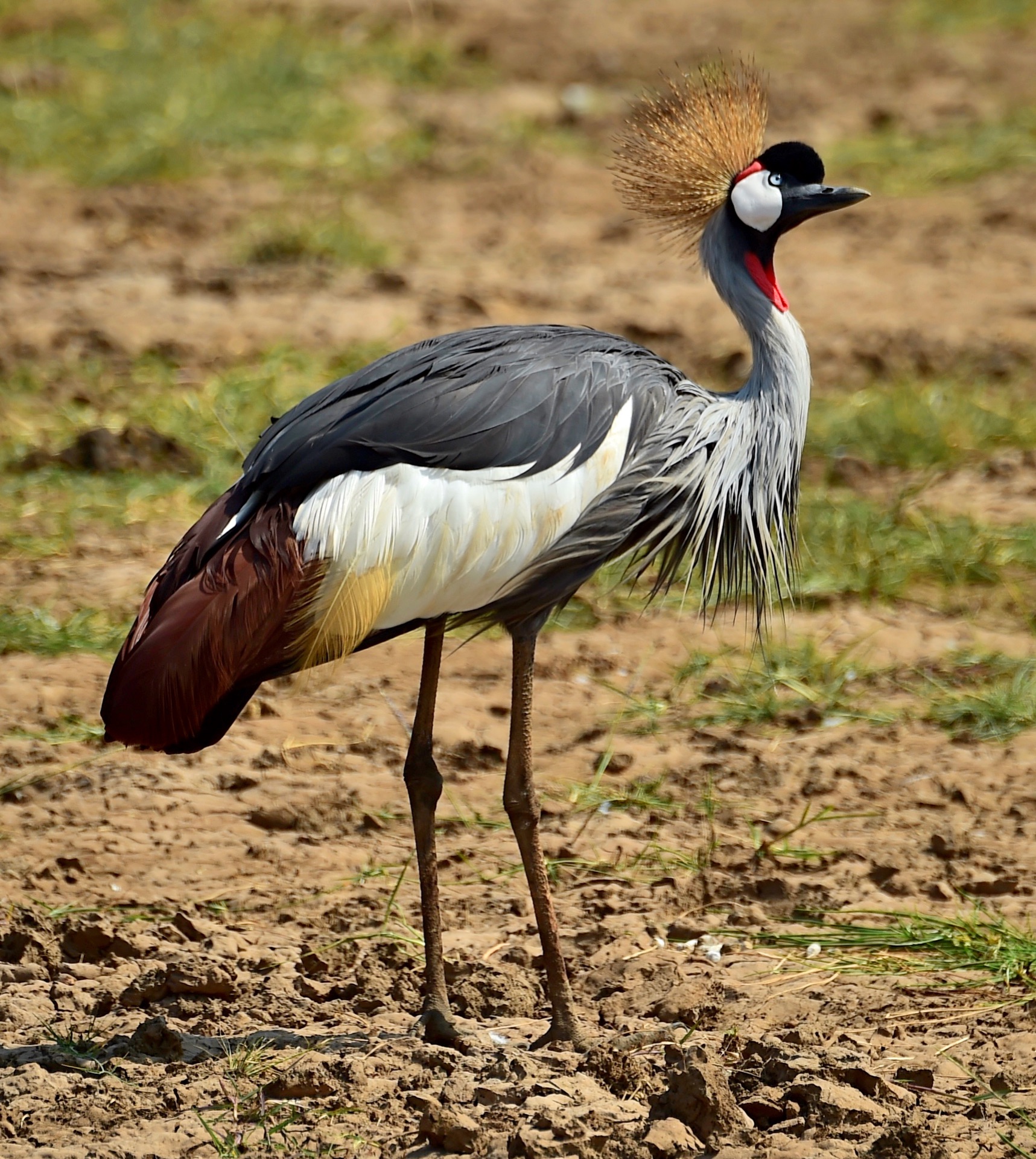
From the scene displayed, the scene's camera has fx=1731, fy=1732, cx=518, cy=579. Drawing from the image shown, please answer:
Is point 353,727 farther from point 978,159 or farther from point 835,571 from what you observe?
point 978,159

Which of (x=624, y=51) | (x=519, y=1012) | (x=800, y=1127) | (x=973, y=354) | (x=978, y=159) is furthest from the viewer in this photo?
(x=624, y=51)

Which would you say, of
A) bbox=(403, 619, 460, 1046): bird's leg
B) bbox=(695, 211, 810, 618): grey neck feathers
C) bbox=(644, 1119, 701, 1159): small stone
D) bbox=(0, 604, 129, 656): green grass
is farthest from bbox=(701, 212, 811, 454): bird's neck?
bbox=(0, 604, 129, 656): green grass

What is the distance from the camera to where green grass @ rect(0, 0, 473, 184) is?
367 inches

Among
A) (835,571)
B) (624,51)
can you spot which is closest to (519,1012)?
(835,571)

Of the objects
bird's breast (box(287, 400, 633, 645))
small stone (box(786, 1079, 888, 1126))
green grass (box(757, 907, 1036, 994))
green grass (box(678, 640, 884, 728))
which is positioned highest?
bird's breast (box(287, 400, 633, 645))

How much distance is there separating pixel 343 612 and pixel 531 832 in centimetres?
60

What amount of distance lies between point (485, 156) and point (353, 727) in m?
5.66

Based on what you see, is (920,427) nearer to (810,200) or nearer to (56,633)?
(810,200)

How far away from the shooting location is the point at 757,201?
4.00m

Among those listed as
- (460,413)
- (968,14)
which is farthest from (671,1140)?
(968,14)

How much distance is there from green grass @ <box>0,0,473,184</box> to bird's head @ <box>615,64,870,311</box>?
17.7 ft

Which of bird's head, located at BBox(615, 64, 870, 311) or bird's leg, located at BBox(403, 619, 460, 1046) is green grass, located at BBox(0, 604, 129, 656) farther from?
bird's head, located at BBox(615, 64, 870, 311)

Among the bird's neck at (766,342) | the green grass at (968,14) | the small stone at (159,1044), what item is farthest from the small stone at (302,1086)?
the green grass at (968,14)

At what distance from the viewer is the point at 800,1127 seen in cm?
291
